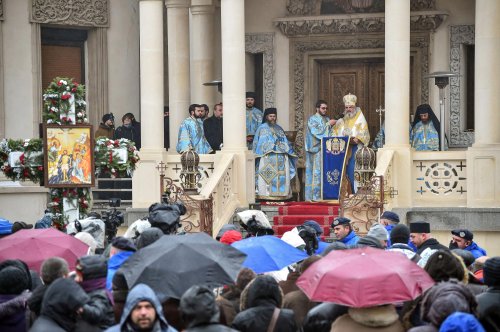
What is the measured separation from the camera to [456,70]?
25.6 m

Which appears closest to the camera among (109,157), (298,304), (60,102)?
(298,304)

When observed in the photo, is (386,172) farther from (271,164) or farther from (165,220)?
(165,220)

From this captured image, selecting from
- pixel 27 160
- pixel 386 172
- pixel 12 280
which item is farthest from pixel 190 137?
pixel 12 280

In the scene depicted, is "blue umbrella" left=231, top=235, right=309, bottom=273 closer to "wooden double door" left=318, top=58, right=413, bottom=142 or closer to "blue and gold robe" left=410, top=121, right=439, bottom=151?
"blue and gold robe" left=410, top=121, right=439, bottom=151

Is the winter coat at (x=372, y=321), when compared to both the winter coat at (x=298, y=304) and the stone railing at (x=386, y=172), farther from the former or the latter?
the stone railing at (x=386, y=172)

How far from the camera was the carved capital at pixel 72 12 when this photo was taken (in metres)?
26.6

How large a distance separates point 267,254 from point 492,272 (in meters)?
3.12

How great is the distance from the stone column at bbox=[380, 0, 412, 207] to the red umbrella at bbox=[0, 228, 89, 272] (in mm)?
10629

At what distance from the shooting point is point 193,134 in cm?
2456

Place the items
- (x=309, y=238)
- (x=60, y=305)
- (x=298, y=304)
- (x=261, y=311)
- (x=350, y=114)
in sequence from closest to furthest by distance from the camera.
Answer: (x=60, y=305) < (x=261, y=311) < (x=298, y=304) < (x=309, y=238) < (x=350, y=114)

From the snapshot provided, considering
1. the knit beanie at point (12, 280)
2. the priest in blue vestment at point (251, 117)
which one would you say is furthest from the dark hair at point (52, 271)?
the priest in blue vestment at point (251, 117)

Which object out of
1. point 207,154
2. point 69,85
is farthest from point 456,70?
point 69,85

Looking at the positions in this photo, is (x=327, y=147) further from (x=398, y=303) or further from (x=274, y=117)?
(x=398, y=303)

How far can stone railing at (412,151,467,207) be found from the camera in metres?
22.7
